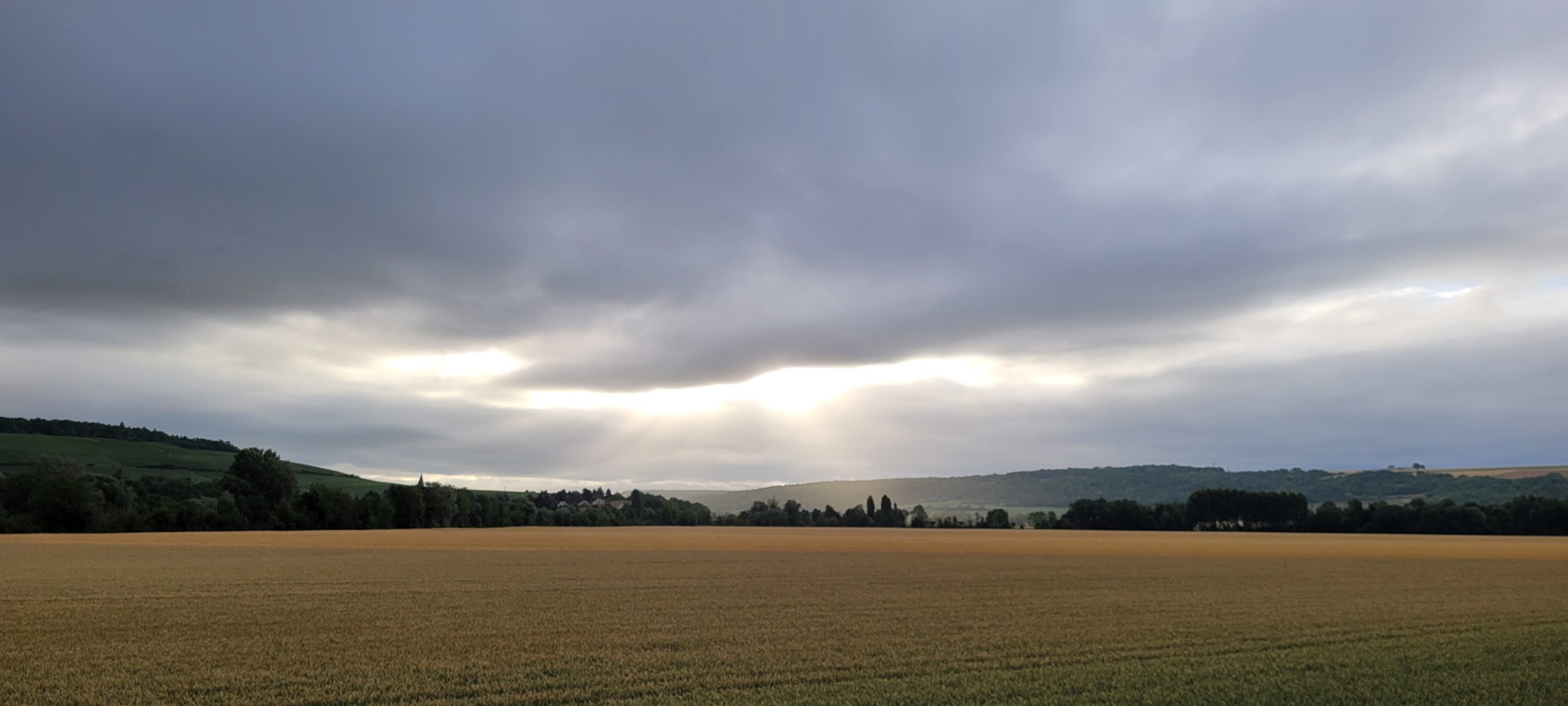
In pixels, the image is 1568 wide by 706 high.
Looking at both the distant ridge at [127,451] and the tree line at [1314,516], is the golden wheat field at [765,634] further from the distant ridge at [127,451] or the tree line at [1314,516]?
the distant ridge at [127,451]

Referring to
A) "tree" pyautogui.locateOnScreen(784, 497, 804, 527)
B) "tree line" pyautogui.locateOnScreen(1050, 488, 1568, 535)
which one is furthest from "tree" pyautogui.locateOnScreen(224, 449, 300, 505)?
"tree line" pyautogui.locateOnScreen(1050, 488, 1568, 535)

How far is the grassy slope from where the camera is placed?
5468 inches

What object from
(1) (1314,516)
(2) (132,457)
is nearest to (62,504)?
(2) (132,457)

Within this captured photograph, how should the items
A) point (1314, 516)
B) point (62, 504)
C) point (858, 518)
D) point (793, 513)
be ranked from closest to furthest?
1. point (62, 504)
2. point (1314, 516)
3. point (858, 518)
4. point (793, 513)

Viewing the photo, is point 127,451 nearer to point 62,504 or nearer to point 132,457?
point 132,457

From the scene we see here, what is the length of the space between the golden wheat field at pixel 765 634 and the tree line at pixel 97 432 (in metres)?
167

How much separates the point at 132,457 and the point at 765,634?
173815mm

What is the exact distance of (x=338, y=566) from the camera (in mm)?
37781

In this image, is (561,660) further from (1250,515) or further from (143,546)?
(1250,515)

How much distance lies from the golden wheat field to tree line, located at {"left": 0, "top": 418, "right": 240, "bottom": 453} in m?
167

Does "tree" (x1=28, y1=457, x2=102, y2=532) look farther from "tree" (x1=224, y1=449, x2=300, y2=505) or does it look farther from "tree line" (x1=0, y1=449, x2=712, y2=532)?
"tree" (x1=224, y1=449, x2=300, y2=505)

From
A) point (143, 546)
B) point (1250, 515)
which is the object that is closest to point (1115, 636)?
point (143, 546)

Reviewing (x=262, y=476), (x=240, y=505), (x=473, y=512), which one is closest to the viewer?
(x=240, y=505)

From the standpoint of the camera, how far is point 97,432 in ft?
607
